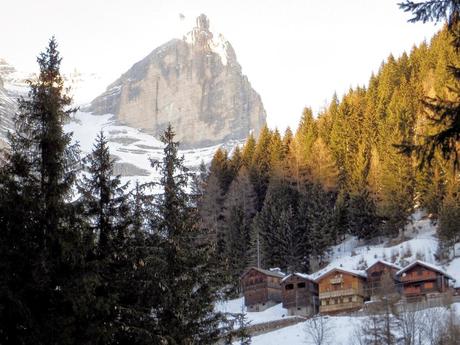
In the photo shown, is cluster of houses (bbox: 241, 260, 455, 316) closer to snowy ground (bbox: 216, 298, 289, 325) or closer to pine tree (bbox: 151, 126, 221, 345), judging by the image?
snowy ground (bbox: 216, 298, 289, 325)

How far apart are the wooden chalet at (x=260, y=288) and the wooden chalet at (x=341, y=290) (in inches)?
250

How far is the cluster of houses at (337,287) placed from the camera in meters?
56.5

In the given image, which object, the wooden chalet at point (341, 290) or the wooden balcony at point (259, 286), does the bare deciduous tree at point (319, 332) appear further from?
the wooden balcony at point (259, 286)

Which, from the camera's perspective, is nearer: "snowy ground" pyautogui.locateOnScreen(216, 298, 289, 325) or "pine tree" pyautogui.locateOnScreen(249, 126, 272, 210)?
"snowy ground" pyautogui.locateOnScreen(216, 298, 289, 325)

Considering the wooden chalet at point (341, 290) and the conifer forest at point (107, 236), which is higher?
the conifer forest at point (107, 236)

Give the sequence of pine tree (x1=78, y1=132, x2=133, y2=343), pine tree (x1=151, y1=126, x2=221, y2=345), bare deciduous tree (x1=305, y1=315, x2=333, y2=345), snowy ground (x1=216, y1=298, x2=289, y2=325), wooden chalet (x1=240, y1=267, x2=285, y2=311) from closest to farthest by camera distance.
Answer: pine tree (x1=78, y1=132, x2=133, y2=343) < pine tree (x1=151, y1=126, x2=221, y2=345) < bare deciduous tree (x1=305, y1=315, x2=333, y2=345) < snowy ground (x1=216, y1=298, x2=289, y2=325) < wooden chalet (x1=240, y1=267, x2=285, y2=311)

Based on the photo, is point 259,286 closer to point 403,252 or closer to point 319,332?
point 403,252

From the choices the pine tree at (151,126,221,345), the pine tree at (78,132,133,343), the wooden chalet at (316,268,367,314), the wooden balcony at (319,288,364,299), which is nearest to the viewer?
the pine tree at (78,132,133,343)

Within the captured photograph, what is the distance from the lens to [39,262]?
16.5 metres

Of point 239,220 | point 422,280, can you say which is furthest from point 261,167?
point 422,280

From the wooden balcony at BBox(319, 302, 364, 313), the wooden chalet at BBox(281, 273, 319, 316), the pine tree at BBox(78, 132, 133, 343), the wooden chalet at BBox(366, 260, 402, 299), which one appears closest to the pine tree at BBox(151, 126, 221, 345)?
the pine tree at BBox(78, 132, 133, 343)

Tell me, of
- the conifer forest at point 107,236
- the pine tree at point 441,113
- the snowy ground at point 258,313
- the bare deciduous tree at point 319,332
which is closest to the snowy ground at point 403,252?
the snowy ground at point 258,313

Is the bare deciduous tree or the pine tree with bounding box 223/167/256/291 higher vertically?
the pine tree with bounding box 223/167/256/291

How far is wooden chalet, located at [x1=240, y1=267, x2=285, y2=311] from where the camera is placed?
2616 inches
